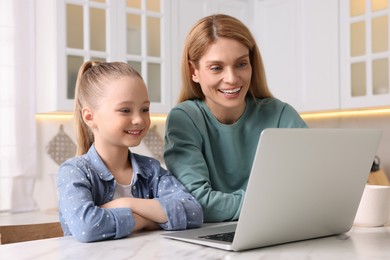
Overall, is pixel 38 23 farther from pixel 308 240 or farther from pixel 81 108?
pixel 308 240

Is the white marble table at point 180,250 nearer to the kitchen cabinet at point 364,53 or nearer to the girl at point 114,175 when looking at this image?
the girl at point 114,175

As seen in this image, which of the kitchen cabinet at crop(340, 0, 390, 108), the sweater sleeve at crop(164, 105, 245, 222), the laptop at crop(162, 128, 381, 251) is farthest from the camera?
the kitchen cabinet at crop(340, 0, 390, 108)

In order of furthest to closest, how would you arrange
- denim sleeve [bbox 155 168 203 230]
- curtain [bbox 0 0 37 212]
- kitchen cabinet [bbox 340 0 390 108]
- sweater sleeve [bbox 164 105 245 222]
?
1. kitchen cabinet [bbox 340 0 390 108]
2. curtain [bbox 0 0 37 212]
3. sweater sleeve [bbox 164 105 245 222]
4. denim sleeve [bbox 155 168 203 230]

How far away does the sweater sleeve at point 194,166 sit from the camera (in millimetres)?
1254

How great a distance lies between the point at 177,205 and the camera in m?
1.12

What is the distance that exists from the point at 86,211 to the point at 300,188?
401 millimetres

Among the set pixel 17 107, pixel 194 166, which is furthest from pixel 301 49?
pixel 194 166

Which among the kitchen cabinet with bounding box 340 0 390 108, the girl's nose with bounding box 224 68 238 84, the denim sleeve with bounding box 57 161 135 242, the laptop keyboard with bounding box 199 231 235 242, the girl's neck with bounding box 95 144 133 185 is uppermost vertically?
the kitchen cabinet with bounding box 340 0 390 108

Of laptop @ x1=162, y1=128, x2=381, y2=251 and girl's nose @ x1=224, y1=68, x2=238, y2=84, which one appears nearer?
laptop @ x1=162, y1=128, x2=381, y2=251

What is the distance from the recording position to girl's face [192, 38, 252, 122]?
4.63ft

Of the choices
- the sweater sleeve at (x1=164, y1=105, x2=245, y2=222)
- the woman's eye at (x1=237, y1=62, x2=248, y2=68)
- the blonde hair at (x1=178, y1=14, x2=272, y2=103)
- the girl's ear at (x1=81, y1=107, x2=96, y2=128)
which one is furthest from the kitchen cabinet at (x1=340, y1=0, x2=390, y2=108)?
the girl's ear at (x1=81, y1=107, x2=96, y2=128)

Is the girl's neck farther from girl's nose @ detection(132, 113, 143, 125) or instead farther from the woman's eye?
the woman's eye

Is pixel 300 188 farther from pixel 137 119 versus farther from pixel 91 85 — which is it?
pixel 91 85

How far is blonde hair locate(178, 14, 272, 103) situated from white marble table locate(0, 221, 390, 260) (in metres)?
0.64
